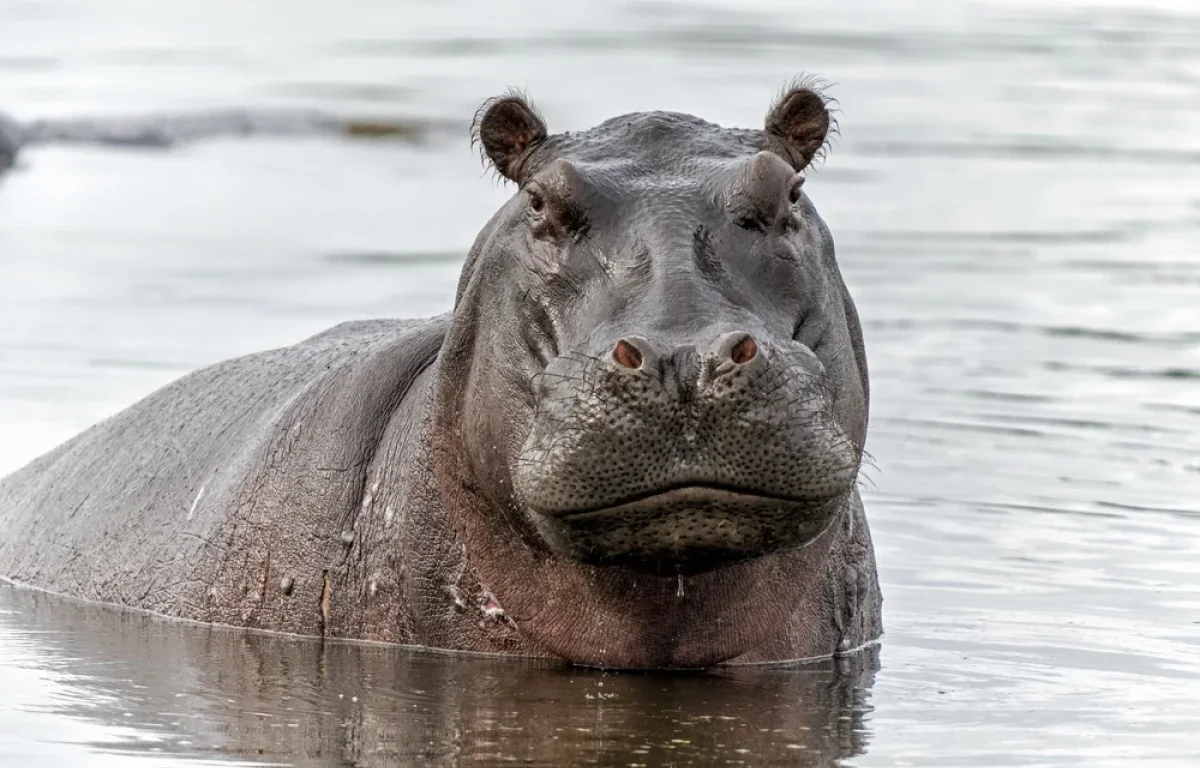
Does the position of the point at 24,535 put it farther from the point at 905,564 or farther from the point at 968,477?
the point at 968,477

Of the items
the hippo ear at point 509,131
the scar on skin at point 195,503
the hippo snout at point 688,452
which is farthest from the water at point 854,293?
the hippo ear at point 509,131

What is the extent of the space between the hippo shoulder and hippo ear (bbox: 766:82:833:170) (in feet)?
4.54

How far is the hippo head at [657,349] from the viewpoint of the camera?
6.85 m

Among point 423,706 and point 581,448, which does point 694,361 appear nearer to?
point 581,448

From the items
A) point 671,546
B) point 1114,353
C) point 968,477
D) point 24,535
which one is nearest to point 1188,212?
point 1114,353

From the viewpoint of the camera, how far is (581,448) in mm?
6965

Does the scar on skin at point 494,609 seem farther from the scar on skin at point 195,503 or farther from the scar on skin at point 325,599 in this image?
the scar on skin at point 195,503

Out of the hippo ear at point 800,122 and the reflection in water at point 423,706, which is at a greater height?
the hippo ear at point 800,122

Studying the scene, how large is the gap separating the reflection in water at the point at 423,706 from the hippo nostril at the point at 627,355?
1183mm

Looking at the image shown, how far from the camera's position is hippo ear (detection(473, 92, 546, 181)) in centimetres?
801

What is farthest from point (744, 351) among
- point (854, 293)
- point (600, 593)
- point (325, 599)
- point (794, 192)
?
point (854, 293)

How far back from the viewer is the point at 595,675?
804cm

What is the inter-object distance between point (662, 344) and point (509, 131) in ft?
4.72

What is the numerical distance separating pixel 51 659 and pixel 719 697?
2394mm
